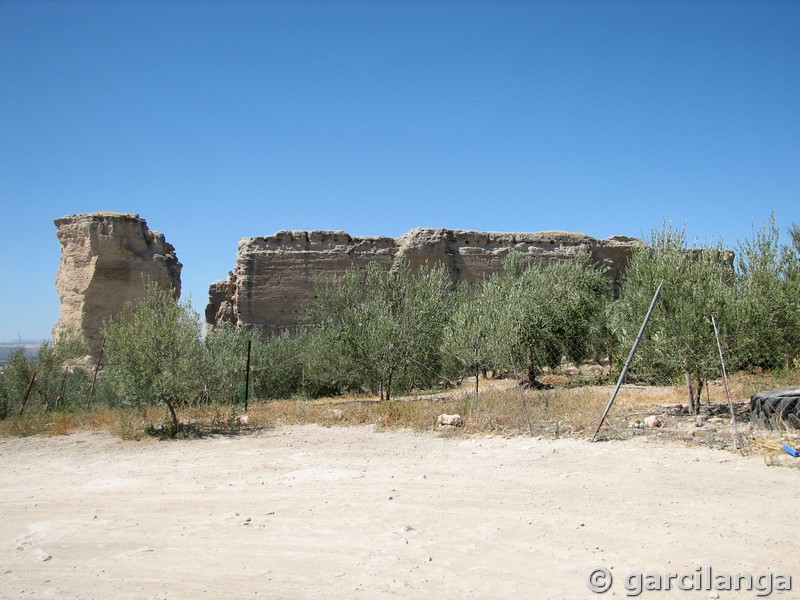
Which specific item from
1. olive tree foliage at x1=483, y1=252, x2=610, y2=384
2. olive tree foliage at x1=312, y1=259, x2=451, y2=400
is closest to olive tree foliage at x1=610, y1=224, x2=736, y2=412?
olive tree foliage at x1=483, y1=252, x2=610, y2=384

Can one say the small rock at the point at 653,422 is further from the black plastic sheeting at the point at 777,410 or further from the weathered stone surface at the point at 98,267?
the weathered stone surface at the point at 98,267

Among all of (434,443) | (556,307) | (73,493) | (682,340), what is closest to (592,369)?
(556,307)

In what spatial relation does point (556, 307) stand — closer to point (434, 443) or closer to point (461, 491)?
point (434, 443)

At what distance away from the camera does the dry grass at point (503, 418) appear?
9906 millimetres

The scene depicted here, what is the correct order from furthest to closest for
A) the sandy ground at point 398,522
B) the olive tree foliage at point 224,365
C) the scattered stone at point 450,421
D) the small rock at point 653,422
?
the olive tree foliage at point 224,365 < the scattered stone at point 450,421 < the small rock at point 653,422 < the sandy ground at point 398,522

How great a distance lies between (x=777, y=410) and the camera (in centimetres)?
945

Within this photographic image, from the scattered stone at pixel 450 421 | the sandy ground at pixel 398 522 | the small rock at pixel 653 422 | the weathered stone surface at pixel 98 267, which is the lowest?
the sandy ground at pixel 398 522

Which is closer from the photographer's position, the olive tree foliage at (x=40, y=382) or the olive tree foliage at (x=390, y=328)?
the olive tree foliage at (x=390, y=328)

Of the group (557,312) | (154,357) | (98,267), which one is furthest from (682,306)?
(98,267)

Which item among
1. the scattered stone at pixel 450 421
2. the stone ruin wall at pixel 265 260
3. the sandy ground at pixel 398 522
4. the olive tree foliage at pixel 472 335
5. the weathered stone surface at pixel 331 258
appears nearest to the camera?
the sandy ground at pixel 398 522

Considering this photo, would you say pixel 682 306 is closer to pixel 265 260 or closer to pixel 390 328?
pixel 390 328

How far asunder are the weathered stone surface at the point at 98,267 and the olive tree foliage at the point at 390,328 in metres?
14.0

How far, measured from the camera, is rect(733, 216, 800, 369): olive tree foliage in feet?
36.2

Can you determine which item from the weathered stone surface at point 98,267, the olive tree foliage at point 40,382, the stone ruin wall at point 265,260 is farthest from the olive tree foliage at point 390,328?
the weathered stone surface at point 98,267
